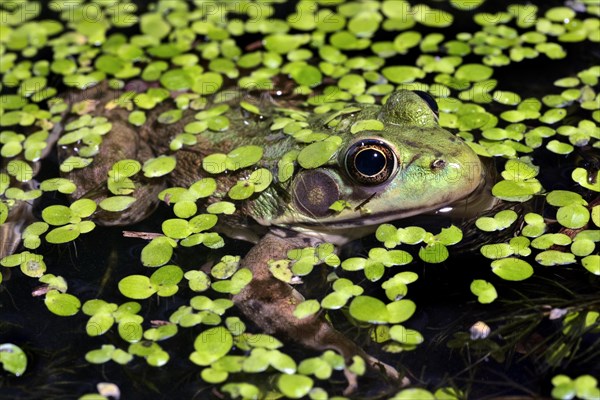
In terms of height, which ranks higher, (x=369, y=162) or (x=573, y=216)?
(x=369, y=162)

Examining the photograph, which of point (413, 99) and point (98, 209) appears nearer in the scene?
point (413, 99)

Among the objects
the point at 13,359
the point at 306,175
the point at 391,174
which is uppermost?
the point at 391,174

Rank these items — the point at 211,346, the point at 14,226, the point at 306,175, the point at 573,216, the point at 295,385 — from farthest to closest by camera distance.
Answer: the point at 14,226 → the point at 306,175 → the point at 573,216 → the point at 211,346 → the point at 295,385

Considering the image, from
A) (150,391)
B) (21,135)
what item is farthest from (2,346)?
(21,135)

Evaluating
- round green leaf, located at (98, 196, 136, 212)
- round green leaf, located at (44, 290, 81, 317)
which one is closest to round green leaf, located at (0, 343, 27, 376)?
round green leaf, located at (44, 290, 81, 317)

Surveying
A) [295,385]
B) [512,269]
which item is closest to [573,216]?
[512,269]

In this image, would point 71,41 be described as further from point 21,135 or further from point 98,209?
point 98,209

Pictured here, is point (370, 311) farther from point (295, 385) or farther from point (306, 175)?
point (306, 175)
